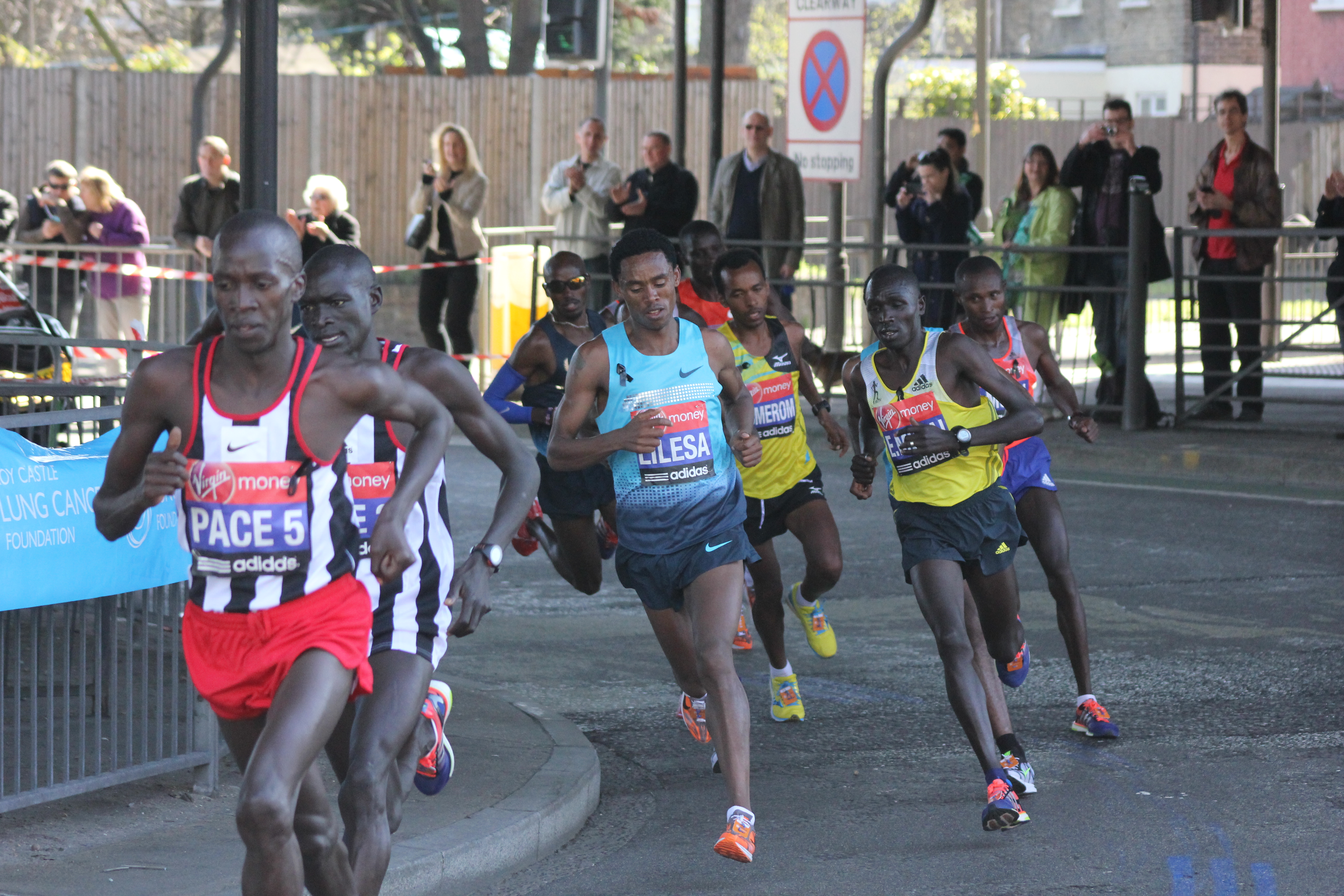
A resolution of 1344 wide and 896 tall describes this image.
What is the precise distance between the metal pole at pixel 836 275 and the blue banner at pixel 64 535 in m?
11.2

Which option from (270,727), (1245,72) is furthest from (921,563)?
(1245,72)

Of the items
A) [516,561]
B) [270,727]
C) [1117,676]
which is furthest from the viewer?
[516,561]

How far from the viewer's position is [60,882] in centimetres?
513

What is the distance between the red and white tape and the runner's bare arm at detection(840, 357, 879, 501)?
9.49 metres

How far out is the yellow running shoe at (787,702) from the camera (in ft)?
24.3

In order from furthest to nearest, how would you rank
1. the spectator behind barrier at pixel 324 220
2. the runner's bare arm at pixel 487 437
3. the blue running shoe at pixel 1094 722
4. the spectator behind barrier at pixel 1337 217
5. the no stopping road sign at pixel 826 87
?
1. the no stopping road sign at pixel 826 87
2. the spectator behind barrier at pixel 324 220
3. the spectator behind barrier at pixel 1337 217
4. the blue running shoe at pixel 1094 722
5. the runner's bare arm at pixel 487 437

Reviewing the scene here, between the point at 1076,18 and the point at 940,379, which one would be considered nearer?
the point at 940,379

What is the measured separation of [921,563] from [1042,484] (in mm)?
1139

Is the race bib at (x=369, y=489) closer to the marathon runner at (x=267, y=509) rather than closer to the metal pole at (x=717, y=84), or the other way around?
the marathon runner at (x=267, y=509)

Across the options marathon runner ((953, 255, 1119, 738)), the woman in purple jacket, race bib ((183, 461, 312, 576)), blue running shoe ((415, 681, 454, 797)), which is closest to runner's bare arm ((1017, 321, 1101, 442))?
marathon runner ((953, 255, 1119, 738))

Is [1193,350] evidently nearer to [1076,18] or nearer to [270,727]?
[270,727]

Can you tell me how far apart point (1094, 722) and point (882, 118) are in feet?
36.5

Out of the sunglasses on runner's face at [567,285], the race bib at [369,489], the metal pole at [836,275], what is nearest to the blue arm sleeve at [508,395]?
the sunglasses on runner's face at [567,285]

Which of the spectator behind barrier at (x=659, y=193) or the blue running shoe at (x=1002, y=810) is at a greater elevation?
the spectator behind barrier at (x=659, y=193)
